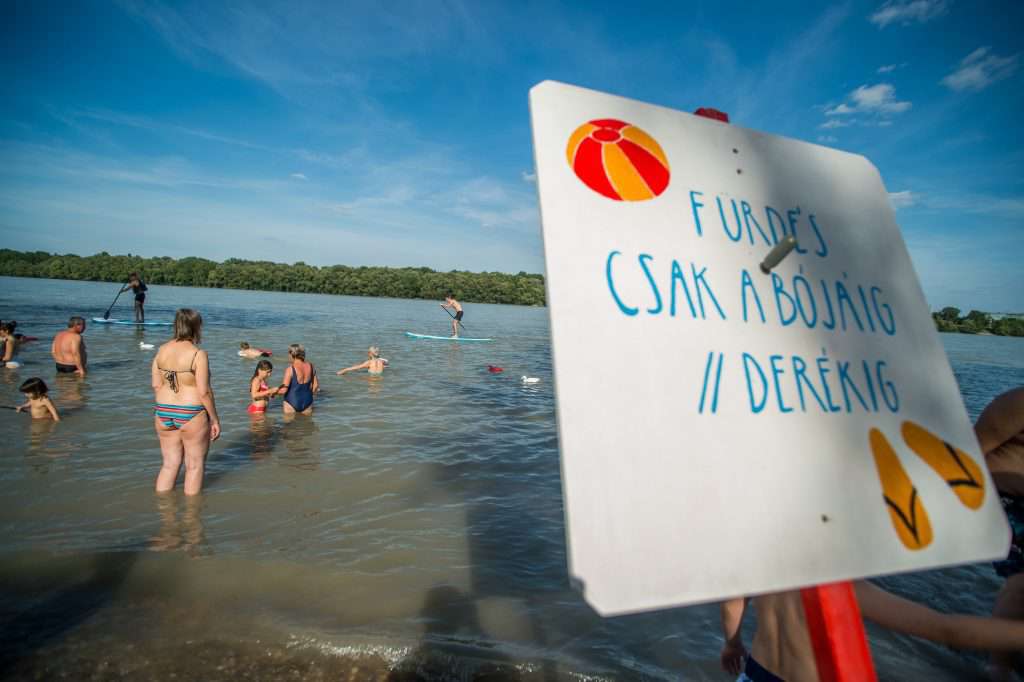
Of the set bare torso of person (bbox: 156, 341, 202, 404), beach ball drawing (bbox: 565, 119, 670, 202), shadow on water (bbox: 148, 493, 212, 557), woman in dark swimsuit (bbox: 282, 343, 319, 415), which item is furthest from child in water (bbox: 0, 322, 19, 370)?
beach ball drawing (bbox: 565, 119, 670, 202)

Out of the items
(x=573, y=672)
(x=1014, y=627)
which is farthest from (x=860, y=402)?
(x=573, y=672)

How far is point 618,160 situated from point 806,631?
1.82 metres

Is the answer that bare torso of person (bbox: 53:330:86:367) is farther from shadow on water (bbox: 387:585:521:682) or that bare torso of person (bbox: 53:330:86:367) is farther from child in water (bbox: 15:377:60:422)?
shadow on water (bbox: 387:585:521:682)

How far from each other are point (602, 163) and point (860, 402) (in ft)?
2.93

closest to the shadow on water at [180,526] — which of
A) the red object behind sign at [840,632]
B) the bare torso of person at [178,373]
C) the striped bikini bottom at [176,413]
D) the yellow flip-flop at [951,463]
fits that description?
the striped bikini bottom at [176,413]

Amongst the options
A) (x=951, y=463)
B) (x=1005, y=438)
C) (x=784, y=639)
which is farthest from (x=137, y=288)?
(x=1005, y=438)

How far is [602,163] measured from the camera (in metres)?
1.15

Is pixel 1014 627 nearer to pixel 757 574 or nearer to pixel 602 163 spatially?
pixel 757 574

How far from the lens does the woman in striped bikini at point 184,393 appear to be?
4.86 m

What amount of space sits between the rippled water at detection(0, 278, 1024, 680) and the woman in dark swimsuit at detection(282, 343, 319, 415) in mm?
347

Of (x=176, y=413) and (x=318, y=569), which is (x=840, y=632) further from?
(x=176, y=413)

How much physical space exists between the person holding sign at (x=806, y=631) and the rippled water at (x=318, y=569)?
140 cm

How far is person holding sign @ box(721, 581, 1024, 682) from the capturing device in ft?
4.30

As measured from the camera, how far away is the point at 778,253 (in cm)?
121
